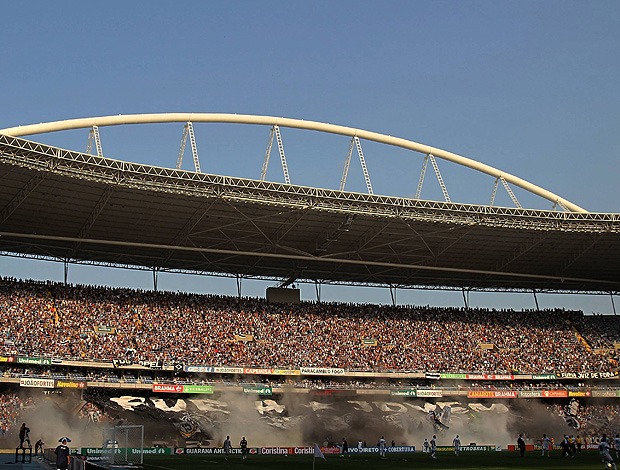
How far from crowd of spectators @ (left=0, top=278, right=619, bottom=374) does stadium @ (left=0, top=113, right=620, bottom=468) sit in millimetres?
200

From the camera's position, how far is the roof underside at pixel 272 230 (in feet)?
156

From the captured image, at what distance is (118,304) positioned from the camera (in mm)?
58594

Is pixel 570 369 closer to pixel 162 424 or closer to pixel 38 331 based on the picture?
pixel 162 424

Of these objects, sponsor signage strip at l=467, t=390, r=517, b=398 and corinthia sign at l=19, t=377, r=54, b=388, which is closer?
corinthia sign at l=19, t=377, r=54, b=388

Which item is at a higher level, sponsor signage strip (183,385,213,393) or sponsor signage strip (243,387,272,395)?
sponsor signage strip (183,385,213,393)

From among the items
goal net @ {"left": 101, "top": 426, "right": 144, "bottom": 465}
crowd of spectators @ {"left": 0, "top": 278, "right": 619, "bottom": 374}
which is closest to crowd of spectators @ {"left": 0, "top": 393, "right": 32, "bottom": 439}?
crowd of spectators @ {"left": 0, "top": 278, "right": 619, "bottom": 374}

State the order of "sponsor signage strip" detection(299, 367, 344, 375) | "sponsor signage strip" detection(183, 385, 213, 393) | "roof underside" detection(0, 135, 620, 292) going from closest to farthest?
"roof underside" detection(0, 135, 620, 292) < "sponsor signage strip" detection(183, 385, 213, 393) < "sponsor signage strip" detection(299, 367, 344, 375)

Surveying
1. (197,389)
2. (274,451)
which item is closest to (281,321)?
(197,389)

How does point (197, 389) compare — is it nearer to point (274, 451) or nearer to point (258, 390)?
point (258, 390)

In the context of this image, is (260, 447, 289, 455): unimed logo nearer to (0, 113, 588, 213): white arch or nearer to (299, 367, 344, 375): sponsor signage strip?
(299, 367, 344, 375): sponsor signage strip

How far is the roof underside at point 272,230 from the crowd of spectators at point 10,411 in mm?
12065

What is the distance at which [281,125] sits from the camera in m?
58.0

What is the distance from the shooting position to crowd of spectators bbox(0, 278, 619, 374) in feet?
171

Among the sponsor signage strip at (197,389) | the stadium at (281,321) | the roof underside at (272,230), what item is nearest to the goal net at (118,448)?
the stadium at (281,321)
